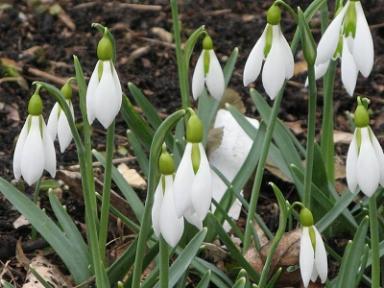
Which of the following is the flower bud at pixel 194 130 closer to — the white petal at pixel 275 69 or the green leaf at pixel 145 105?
the white petal at pixel 275 69

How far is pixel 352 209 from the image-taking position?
3.04 metres

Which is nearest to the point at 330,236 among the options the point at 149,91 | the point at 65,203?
the point at 65,203

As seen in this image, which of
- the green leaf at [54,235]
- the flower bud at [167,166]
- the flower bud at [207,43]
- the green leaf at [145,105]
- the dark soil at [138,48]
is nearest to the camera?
the flower bud at [167,166]

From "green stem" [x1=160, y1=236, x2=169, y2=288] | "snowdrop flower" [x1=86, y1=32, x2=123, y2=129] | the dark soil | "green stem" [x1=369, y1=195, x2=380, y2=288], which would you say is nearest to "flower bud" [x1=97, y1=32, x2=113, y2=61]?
"snowdrop flower" [x1=86, y1=32, x2=123, y2=129]

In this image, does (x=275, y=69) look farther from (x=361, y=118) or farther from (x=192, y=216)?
(x=192, y=216)

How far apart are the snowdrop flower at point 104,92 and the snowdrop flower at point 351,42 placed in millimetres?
502

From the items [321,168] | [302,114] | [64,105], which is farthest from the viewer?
[302,114]

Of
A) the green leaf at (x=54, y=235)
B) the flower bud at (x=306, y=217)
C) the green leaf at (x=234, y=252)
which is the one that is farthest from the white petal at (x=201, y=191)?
the green leaf at (x=54, y=235)

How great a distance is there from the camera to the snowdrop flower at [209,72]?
242 cm

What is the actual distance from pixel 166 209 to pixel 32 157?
1.14 ft

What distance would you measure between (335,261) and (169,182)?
3.88 ft

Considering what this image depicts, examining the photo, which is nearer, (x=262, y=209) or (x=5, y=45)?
(x=262, y=209)

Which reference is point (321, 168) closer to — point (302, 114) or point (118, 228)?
point (118, 228)

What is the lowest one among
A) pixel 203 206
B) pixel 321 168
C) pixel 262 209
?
pixel 262 209
